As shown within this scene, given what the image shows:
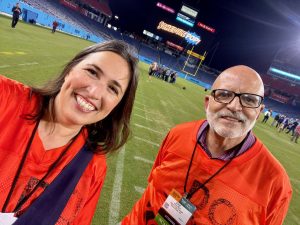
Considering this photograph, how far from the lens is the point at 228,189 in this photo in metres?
2.20

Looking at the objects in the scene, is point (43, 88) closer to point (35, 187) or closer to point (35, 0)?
point (35, 187)

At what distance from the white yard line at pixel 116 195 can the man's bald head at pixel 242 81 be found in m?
2.33

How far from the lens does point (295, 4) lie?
155 feet

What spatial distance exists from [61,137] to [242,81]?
1560mm

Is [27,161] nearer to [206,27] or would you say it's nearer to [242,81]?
[242,81]

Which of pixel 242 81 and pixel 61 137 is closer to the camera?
pixel 61 137

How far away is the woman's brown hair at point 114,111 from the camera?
2002 millimetres

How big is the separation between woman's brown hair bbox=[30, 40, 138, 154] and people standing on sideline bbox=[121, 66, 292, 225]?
555mm

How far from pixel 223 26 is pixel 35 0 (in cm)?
3796

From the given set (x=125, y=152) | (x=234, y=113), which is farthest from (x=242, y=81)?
(x=125, y=152)

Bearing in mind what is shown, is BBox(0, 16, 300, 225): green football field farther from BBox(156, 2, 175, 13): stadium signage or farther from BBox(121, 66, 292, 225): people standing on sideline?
BBox(156, 2, 175, 13): stadium signage

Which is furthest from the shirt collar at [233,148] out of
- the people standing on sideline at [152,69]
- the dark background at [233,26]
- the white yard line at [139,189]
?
the dark background at [233,26]

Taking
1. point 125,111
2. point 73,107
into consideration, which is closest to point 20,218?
point 73,107

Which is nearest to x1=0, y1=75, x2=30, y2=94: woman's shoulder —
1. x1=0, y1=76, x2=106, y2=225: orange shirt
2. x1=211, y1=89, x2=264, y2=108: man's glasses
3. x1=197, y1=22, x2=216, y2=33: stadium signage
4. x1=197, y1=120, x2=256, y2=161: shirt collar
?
x1=0, y1=76, x2=106, y2=225: orange shirt
